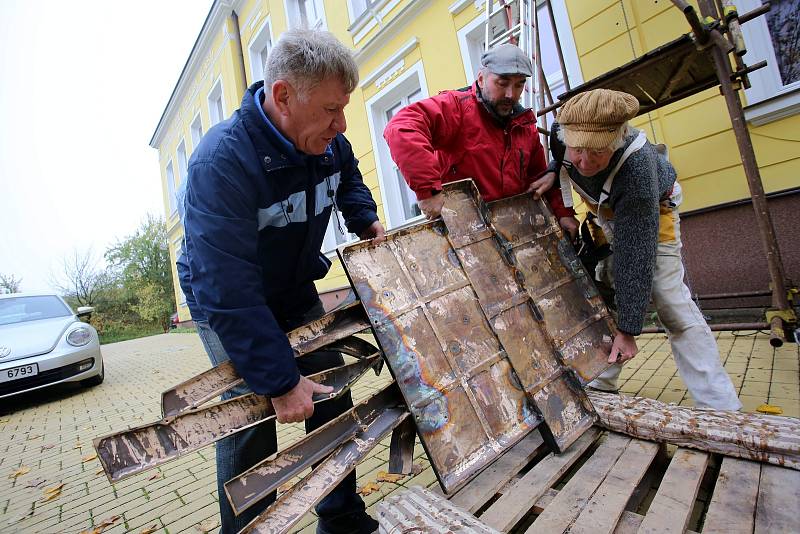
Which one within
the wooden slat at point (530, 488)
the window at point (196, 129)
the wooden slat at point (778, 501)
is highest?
the window at point (196, 129)

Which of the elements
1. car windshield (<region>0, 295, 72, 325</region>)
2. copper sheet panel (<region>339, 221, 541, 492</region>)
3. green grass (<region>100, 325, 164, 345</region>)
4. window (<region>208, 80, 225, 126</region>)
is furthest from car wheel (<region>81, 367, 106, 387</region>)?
green grass (<region>100, 325, 164, 345</region>)

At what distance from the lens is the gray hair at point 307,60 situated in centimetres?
138

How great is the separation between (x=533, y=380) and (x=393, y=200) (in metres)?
6.00

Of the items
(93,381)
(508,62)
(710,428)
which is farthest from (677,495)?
(93,381)

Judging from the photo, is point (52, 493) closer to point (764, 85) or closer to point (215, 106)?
point (764, 85)

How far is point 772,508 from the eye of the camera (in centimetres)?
134

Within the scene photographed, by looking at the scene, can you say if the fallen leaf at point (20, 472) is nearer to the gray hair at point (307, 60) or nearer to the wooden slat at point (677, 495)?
the gray hair at point (307, 60)

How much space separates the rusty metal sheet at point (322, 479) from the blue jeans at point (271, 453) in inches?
15.3

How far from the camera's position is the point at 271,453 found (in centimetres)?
171

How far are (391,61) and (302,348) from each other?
6754 millimetres

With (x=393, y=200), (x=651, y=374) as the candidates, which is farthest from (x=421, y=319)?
(x=393, y=200)

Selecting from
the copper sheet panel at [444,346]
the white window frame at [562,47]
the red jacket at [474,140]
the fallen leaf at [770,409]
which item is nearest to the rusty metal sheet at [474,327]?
the copper sheet panel at [444,346]

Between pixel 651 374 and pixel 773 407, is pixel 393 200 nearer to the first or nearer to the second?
pixel 651 374

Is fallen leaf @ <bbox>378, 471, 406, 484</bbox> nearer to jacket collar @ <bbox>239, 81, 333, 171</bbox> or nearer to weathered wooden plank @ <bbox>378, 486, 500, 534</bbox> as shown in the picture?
weathered wooden plank @ <bbox>378, 486, 500, 534</bbox>
